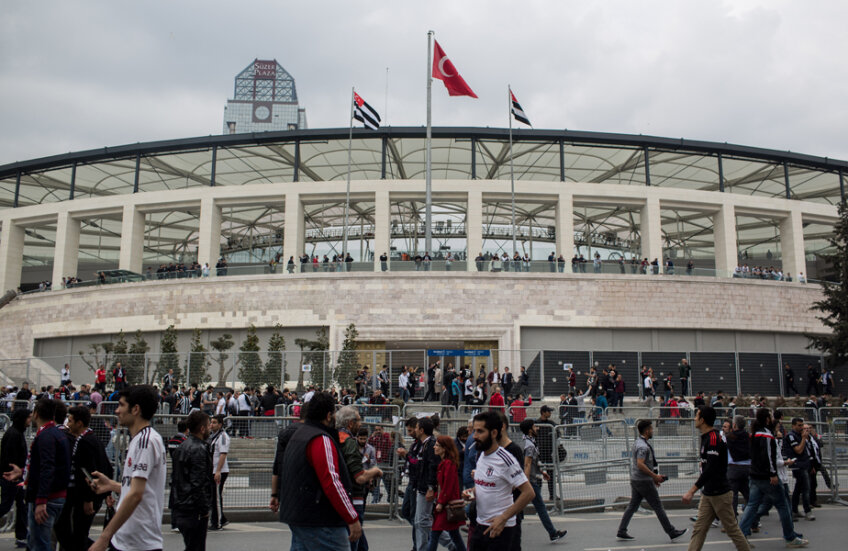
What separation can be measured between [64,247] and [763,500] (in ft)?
128

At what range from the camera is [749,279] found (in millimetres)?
35125

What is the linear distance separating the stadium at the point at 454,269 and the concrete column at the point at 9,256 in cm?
10

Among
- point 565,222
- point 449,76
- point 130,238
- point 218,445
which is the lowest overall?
point 218,445

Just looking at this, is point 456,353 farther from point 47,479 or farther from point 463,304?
point 47,479

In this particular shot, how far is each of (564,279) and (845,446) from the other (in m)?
20.3

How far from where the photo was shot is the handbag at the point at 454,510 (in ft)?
22.0

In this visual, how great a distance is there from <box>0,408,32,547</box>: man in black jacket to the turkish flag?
2638 centimetres

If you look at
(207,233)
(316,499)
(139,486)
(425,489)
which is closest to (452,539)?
(425,489)

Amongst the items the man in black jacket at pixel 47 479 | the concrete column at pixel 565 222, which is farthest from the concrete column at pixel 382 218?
the man in black jacket at pixel 47 479

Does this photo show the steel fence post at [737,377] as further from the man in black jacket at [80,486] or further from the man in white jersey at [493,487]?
the man in black jacket at [80,486]

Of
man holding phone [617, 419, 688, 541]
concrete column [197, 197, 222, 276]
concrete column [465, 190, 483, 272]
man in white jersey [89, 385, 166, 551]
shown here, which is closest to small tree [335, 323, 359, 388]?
concrete column [465, 190, 483, 272]

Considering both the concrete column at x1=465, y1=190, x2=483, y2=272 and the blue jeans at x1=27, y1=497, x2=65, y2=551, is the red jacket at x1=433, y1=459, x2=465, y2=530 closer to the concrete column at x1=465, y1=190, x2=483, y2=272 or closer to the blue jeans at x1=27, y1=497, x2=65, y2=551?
the blue jeans at x1=27, y1=497, x2=65, y2=551

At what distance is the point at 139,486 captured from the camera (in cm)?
477

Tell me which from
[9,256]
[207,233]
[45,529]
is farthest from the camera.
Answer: [9,256]
